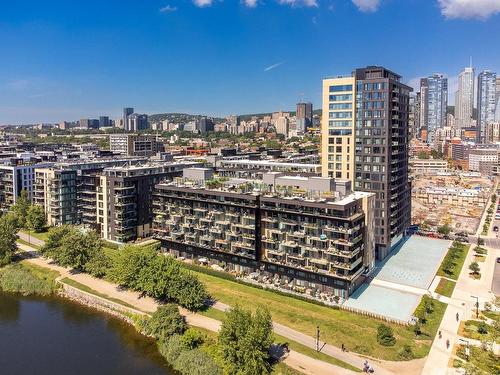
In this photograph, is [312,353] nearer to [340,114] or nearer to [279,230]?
[279,230]

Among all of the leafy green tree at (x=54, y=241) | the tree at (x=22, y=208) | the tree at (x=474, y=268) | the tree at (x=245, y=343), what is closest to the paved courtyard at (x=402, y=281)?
the tree at (x=474, y=268)

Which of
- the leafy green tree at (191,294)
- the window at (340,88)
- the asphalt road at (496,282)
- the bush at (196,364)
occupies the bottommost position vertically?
the bush at (196,364)

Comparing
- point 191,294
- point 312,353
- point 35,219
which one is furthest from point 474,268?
point 35,219

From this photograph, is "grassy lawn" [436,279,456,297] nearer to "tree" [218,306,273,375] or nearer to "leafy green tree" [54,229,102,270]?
"tree" [218,306,273,375]

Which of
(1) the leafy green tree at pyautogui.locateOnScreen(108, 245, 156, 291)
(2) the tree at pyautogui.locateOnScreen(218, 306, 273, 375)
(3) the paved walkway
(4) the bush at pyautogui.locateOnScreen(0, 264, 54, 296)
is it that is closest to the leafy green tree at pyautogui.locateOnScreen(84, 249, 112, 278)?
(1) the leafy green tree at pyautogui.locateOnScreen(108, 245, 156, 291)

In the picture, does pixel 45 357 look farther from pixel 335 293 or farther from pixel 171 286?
pixel 335 293

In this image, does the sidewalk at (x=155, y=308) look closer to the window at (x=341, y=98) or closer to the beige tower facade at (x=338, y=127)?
the beige tower facade at (x=338, y=127)

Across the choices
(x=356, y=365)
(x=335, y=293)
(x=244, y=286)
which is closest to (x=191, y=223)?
(x=244, y=286)
